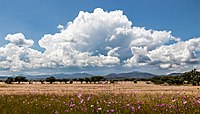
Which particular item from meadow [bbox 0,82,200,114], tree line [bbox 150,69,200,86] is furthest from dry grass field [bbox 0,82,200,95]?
tree line [bbox 150,69,200,86]

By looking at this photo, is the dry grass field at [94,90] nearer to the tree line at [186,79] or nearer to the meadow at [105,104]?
the meadow at [105,104]

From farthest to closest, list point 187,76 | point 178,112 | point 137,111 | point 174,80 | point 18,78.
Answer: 1. point 18,78
2. point 187,76
3. point 174,80
4. point 137,111
5. point 178,112

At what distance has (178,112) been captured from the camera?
25.6ft

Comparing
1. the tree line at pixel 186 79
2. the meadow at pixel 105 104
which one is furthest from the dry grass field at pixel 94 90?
the tree line at pixel 186 79

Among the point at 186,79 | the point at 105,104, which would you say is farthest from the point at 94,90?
the point at 186,79

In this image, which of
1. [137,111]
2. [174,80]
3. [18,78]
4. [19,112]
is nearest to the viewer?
[137,111]

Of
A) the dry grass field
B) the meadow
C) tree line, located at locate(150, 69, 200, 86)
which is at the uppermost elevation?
tree line, located at locate(150, 69, 200, 86)

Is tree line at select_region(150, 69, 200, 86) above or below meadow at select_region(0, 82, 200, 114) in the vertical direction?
above

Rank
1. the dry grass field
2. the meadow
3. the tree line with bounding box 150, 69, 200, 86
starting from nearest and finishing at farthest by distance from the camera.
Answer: the meadow < the dry grass field < the tree line with bounding box 150, 69, 200, 86

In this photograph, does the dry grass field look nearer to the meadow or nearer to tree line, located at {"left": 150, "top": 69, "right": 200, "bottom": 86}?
the meadow

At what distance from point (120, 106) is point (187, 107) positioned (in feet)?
6.76

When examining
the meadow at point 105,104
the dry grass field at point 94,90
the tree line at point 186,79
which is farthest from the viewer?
the tree line at point 186,79

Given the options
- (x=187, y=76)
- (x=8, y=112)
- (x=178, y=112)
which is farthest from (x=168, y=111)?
(x=187, y=76)

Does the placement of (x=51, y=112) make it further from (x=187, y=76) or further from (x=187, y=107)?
(x=187, y=76)
